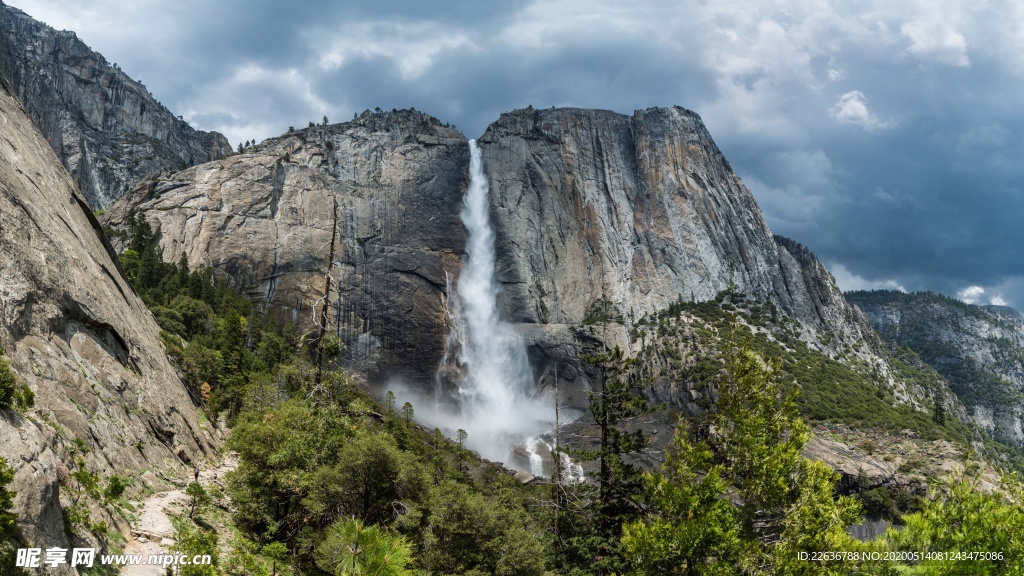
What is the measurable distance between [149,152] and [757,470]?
18282 centimetres

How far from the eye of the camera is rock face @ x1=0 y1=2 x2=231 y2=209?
5266 inches

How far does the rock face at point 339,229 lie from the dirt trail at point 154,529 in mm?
77232

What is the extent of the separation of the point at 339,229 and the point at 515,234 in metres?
34.5

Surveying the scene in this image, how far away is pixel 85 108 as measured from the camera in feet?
485

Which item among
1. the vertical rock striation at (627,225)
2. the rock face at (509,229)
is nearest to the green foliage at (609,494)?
the rock face at (509,229)

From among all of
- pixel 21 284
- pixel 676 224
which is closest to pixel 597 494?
pixel 21 284

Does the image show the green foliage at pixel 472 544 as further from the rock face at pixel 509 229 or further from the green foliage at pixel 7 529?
the rock face at pixel 509 229

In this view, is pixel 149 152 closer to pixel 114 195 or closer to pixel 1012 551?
pixel 114 195

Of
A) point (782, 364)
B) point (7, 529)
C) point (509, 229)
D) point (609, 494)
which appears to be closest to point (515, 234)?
point (509, 229)

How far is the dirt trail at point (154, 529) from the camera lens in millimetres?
11898

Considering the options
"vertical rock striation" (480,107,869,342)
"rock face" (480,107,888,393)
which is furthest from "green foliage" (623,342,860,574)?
"vertical rock striation" (480,107,869,342)

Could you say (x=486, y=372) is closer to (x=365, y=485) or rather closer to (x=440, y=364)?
(x=440, y=364)

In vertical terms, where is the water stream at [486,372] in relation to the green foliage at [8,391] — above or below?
above

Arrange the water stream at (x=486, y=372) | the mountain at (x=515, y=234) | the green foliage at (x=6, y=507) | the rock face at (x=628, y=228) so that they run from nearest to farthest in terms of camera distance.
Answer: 1. the green foliage at (x=6, y=507)
2. the water stream at (x=486, y=372)
3. the mountain at (x=515, y=234)
4. the rock face at (x=628, y=228)
